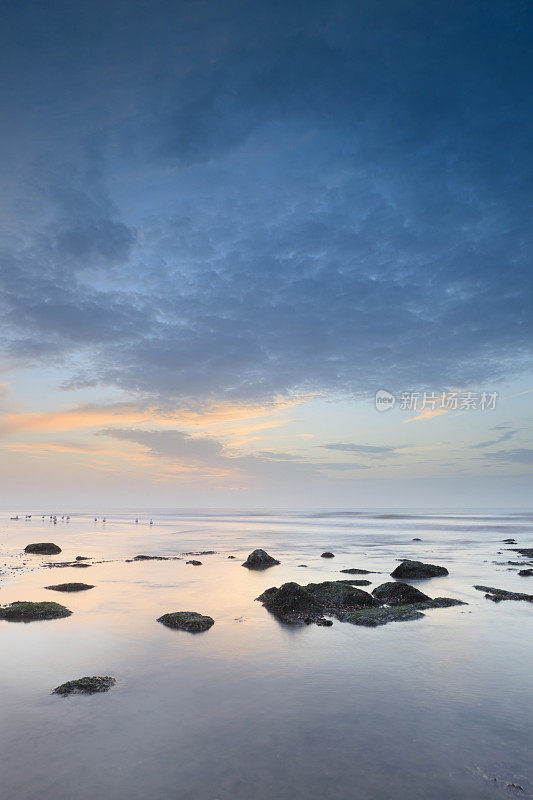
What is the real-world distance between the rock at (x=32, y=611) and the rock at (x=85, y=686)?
841 centimetres

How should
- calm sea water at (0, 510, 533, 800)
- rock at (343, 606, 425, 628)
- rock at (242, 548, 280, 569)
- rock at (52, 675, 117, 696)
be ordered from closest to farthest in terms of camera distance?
calm sea water at (0, 510, 533, 800), rock at (52, 675, 117, 696), rock at (343, 606, 425, 628), rock at (242, 548, 280, 569)

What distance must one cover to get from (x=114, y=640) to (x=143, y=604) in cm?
659

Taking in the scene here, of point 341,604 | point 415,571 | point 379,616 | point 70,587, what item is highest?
point 379,616

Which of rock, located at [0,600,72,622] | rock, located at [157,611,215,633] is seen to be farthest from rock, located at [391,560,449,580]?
rock, located at [0,600,72,622]

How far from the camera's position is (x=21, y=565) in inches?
1438

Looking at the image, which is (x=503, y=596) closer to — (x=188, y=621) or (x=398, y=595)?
(x=398, y=595)

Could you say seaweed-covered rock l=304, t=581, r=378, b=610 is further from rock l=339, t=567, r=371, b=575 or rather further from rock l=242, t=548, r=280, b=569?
rock l=242, t=548, r=280, b=569

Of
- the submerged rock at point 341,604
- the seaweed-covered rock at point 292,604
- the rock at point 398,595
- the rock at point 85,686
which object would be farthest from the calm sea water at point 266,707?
the rock at point 398,595

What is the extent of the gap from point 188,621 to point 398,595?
11827 millimetres

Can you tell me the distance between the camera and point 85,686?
1311 centimetres

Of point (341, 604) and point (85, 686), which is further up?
point (85, 686)

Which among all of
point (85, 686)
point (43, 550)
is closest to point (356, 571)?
point (85, 686)

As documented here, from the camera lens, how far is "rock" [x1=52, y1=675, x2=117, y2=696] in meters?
12.9

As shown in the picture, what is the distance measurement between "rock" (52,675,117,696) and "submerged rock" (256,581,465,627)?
956cm
